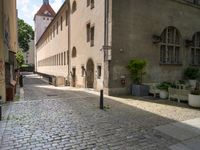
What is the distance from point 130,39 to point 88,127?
9.28m

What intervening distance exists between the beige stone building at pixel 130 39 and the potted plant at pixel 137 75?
15.9 inches

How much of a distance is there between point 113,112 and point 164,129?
2.70 metres

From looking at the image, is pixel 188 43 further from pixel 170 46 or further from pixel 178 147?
pixel 178 147

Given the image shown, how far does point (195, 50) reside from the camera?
761 inches

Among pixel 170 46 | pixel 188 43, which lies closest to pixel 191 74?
pixel 188 43

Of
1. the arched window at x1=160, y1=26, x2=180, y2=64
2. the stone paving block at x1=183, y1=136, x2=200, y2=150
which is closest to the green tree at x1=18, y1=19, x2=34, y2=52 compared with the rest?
the arched window at x1=160, y1=26, x2=180, y2=64

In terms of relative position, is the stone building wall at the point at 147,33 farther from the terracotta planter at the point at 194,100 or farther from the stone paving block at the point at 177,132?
the stone paving block at the point at 177,132

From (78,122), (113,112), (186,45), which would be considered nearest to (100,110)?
(113,112)

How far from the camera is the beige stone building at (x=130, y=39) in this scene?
1439 cm

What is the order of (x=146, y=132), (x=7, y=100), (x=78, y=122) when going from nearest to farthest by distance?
1. (x=146, y=132)
2. (x=78, y=122)
3. (x=7, y=100)

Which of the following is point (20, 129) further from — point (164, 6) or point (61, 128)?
point (164, 6)

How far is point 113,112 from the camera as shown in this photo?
9.10 meters

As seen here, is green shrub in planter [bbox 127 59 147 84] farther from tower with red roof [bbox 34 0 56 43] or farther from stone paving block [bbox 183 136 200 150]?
tower with red roof [bbox 34 0 56 43]

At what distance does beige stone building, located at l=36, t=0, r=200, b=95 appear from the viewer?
47.2 ft
